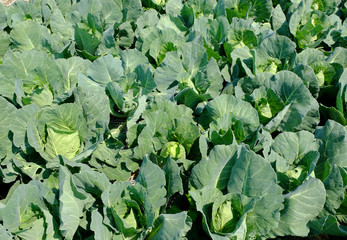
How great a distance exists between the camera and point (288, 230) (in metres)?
2.25

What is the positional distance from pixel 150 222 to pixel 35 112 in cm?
124

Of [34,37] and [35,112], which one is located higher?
[34,37]

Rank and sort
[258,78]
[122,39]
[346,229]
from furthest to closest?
[122,39] → [258,78] → [346,229]

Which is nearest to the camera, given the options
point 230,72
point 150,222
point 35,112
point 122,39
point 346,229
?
point 150,222

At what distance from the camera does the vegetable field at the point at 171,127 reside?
2162 millimetres

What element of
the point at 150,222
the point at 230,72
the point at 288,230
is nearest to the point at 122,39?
the point at 230,72

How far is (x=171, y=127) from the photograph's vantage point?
264cm

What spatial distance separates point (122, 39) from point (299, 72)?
1.94 metres

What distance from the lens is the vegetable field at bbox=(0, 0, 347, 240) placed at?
216cm

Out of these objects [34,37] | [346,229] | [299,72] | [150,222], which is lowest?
[346,229]

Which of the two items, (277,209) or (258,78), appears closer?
(277,209)

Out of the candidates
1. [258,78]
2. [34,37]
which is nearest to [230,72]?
[258,78]

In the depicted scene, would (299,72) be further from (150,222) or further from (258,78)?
(150,222)

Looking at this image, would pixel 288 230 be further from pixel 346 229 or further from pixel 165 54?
pixel 165 54
